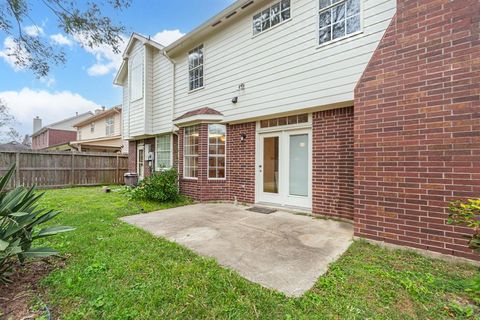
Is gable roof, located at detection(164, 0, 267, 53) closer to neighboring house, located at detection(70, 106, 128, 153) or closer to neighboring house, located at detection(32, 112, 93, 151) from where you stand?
neighboring house, located at detection(70, 106, 128, 153)

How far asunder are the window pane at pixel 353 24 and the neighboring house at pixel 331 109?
2 centimetres

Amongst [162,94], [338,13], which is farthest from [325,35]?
[162,94]

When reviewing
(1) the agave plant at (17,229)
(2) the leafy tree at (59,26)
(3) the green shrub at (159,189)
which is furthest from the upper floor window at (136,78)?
(1) the agave plant at (17,229)

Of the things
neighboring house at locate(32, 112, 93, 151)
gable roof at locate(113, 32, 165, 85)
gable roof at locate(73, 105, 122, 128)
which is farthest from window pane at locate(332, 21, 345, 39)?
neighboring house at locate(32, 112, 93, 151)

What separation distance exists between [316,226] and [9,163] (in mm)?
13187

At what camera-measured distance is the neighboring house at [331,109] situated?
10.6ft

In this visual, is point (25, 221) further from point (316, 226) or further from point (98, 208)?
point (316, 226)

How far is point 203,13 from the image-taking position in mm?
8547

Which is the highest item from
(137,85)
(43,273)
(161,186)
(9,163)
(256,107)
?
(137,85)

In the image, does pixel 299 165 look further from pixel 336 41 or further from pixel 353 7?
pixel 353 7

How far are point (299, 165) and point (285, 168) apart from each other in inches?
16.4

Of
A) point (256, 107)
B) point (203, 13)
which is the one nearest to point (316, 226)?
point (256, 107)

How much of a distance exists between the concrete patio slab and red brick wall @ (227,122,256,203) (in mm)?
988

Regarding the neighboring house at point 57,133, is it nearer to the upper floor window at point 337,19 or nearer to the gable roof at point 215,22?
the gable roof at point 215,22
